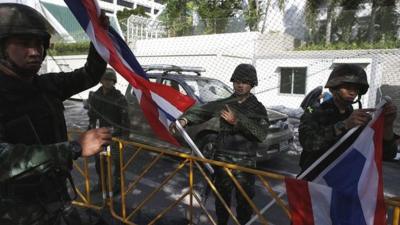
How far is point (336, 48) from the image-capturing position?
15.9 ft

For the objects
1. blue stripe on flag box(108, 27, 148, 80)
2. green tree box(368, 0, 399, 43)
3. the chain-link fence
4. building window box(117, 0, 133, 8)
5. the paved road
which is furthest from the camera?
building window box(117, 0, 133, 8)

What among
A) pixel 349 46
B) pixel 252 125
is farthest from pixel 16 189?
pixel 349 46

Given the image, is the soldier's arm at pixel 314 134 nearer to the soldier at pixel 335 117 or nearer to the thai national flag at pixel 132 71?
the soldier at pixel 335 117

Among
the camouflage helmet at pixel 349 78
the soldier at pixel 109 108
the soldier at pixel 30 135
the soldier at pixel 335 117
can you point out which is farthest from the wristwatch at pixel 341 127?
the soldier at pixel 109 108

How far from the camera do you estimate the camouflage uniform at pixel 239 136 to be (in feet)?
9.98

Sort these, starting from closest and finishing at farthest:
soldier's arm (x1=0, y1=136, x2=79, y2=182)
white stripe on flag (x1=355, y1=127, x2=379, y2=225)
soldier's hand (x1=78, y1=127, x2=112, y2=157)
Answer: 1. soldier's arm (x1=0, y1=136, x2=79, y2=182)
2. soldier's hand (x1=78, y1=127, x2=112, y2=157)
3. white stripe on flag (x1=355, y1=127, x2=379, y2=225)

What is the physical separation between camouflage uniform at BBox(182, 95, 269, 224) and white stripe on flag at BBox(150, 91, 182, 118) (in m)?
0.16

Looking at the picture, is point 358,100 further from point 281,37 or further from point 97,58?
point 281,37

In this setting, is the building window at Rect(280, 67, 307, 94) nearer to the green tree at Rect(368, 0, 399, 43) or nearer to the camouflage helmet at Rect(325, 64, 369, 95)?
the green tree at Rect(368, 0, 399, 43)

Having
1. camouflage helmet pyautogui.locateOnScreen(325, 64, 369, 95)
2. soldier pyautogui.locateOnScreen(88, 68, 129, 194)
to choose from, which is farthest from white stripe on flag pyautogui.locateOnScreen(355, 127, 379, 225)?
soldier pyautogui.locateOnScreen(88, 68, 129, 194)

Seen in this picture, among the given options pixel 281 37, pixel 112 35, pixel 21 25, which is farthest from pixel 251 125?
pixel 281 37

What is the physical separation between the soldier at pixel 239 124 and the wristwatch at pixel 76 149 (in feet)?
4.89

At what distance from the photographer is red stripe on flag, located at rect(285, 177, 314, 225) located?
6.71 ft

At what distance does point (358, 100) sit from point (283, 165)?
14.5ft
